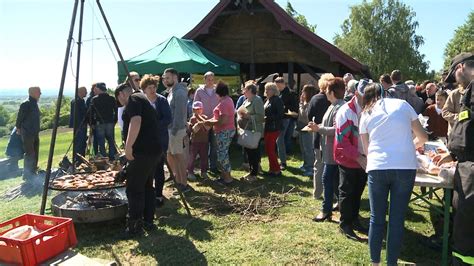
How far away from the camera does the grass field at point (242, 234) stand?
3.94 meters

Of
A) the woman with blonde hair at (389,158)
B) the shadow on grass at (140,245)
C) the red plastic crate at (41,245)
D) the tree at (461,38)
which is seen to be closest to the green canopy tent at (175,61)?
the shadow on grass at (140,245)

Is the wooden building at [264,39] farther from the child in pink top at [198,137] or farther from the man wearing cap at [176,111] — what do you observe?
the man wearing cap at [176,111]

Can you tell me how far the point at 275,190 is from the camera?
6.28 m

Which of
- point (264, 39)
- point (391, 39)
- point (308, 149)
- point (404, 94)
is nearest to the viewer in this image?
point (308, 149)

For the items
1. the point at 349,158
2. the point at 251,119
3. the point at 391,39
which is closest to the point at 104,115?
the point at 251,119

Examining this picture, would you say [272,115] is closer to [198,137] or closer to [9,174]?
[198,137]

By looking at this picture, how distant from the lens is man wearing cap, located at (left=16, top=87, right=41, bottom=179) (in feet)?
24.9

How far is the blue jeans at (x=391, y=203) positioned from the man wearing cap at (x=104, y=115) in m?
6.25

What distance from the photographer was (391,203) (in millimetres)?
3291

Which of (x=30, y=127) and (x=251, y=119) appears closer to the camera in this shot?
(x=251, y=119)

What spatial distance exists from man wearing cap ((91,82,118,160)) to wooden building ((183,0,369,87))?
11.8 ft

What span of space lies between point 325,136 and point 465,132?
189 cm

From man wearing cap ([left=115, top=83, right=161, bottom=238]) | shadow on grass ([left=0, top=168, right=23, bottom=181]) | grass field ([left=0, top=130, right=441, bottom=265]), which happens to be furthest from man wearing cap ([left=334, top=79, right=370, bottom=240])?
shadow on grass ([left=0, top=168, right=23, bottom=181])

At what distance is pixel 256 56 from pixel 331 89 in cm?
705
